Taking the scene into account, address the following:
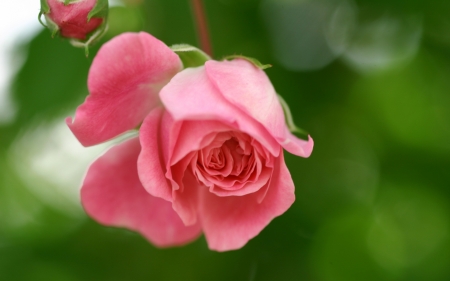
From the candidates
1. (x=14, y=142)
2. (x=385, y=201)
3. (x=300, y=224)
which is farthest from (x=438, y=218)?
(x=14, y=142)

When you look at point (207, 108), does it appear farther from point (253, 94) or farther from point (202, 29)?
point (202, 29)

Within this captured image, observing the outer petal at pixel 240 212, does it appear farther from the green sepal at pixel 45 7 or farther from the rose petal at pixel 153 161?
the green sepal at pixel 45 7

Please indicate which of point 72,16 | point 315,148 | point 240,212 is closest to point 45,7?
point 72,16

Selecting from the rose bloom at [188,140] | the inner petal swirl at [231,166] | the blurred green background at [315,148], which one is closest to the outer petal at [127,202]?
the rose bloom at [188,140]

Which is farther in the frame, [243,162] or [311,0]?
[311,0]

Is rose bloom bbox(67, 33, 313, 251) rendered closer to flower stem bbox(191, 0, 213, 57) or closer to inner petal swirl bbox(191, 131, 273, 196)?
inner petal swirl bbox(191, 131, 273, 196)

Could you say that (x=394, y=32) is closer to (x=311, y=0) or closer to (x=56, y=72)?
(x=311, y=0)

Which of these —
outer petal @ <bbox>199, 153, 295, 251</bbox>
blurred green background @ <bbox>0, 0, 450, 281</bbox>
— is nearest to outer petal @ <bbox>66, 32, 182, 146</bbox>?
outer petal @ <bbox>199, 153, 295, 251</bbox>
